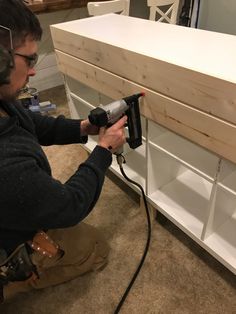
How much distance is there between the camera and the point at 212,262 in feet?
4.18

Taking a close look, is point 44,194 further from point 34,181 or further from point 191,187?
point 191,187

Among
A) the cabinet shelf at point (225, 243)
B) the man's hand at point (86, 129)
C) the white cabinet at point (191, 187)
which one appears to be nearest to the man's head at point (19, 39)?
the man's hand at point (86, 129)

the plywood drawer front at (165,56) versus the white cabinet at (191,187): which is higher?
the plywood drawer front at (165,56)

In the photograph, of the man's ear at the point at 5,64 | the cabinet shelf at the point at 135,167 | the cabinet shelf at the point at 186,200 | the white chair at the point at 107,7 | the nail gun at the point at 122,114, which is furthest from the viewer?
the white chair at the point at 107,7

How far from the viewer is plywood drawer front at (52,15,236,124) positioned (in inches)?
32.8

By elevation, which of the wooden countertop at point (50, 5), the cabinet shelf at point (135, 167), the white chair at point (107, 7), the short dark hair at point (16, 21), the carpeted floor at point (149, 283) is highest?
the short dark hair at point (16, 21)

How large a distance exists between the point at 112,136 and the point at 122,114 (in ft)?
0.38

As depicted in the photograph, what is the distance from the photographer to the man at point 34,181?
68 cm

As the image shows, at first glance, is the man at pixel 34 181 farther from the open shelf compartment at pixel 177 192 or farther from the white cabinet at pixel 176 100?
the open shelf compartment at pixel 177 192

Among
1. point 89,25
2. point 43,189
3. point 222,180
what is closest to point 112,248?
point 222,180

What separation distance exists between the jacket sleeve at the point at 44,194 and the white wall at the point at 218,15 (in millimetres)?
2273

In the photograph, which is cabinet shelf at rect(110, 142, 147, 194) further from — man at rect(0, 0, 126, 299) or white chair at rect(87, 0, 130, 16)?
white chair at rect(87, 0, 130, 16)

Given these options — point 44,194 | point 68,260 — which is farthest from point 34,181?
point 68,260

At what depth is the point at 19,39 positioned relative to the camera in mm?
671
